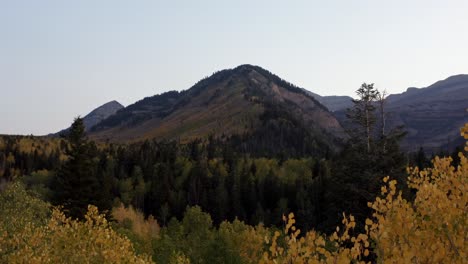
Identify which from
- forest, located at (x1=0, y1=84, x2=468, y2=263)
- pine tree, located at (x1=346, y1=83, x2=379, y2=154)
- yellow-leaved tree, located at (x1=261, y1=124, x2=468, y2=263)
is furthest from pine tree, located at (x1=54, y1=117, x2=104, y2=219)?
yellow-leaved tree, located at (x1=261, y1=124, x2=468, y2=263)

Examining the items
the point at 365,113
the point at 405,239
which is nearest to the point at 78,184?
the point at 365,113

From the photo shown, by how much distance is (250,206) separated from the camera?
121 meters

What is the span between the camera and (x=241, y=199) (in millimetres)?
121312

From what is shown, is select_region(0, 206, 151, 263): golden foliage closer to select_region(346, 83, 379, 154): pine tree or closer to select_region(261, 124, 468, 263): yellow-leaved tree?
select_region(261, 124, 468, 263): yellow-leaved tree

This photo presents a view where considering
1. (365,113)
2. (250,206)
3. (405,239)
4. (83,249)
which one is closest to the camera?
(405,239)

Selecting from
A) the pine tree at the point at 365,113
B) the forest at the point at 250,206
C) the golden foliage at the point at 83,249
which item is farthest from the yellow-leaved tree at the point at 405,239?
the pine tree at the point at 365,113

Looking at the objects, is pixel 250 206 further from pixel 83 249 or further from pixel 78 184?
pixel 83 249

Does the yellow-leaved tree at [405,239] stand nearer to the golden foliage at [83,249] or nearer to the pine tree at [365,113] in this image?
the golden foliage at [83,249]

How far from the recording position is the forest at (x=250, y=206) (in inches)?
365

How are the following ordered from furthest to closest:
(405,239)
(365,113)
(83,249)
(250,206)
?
1. (250,206)
2. (365,113)
3. (83,249)
4. (405,239)

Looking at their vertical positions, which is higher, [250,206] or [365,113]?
[365,113]

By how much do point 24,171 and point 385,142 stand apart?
534ft

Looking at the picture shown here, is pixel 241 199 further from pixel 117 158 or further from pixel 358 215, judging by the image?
pixel 358 215

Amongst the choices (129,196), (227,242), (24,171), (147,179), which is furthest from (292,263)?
(24,171)
